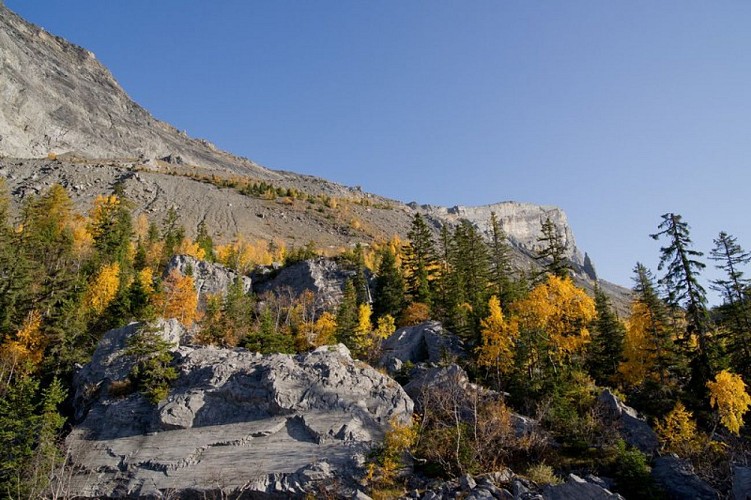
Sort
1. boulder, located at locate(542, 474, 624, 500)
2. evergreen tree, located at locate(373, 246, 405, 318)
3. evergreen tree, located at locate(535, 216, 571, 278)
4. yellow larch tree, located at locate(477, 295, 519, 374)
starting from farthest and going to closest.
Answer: evergreen tree, located at locate(373, 246, 405, 318) < evergreen tree, located at locate(535, 216, 571, 278) < yellow larch tree, located at locate(477, 295, 519, 374) < boulder, located at locate(542, 474, 624, 500)

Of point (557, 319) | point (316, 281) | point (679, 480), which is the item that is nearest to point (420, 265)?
point (316, 281)

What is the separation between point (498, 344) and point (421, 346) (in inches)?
395

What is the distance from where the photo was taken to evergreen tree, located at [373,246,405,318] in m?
59.5

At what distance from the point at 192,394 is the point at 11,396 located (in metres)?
13.3

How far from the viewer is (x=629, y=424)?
33.1 meters

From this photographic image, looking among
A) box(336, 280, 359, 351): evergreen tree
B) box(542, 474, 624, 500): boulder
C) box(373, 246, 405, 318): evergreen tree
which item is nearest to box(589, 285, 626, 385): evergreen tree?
box(542, 474, 624, 500): boulder

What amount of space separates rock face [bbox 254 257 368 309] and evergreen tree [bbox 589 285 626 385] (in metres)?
34.4

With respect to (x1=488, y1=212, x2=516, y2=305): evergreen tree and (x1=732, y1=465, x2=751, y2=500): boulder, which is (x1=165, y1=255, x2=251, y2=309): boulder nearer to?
(x1=488, y1=212, x2=516, y2=305): evergreen tree

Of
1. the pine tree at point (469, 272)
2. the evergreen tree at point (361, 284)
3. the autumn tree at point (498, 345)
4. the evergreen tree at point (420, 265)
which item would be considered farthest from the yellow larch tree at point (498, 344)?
the evergreen tree at point (361, 284)

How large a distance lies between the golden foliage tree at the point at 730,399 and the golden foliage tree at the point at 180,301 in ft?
165

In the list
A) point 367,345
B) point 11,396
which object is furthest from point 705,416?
point 11,396

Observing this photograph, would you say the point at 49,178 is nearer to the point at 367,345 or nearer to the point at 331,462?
the point at 367,345

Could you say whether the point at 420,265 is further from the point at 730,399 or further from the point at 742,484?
the point at 742,484

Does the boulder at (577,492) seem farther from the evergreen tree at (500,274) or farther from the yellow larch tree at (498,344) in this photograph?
the evergreen tree at (500,274)
